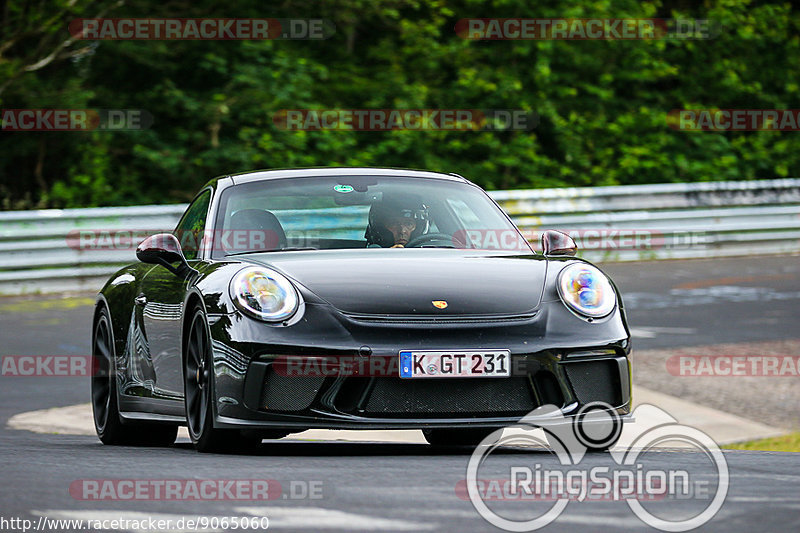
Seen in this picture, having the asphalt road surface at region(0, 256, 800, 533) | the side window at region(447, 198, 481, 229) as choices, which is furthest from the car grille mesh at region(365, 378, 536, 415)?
the side window at region(447, 198, 481, 229)

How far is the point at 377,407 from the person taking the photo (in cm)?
637

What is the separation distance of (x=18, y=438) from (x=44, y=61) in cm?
1428

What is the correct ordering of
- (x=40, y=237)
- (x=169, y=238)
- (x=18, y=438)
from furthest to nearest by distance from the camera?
(x=40, y=237), (x=18, y=438), (x=169, y=238)

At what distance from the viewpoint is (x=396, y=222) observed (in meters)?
7.80

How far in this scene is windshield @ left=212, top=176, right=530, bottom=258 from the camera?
301 inches

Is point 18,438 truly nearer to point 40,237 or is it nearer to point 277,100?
point 40,237

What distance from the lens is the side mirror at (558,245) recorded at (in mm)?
7625

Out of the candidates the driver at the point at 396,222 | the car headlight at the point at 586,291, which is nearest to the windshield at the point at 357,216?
the driver at the point at 396,222

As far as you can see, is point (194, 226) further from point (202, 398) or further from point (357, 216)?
point (202, 398)

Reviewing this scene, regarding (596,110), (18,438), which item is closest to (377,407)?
(18,438)

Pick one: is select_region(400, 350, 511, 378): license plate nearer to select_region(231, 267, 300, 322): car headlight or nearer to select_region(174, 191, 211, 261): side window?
select_region(231, 267, 300, 322): car headlight

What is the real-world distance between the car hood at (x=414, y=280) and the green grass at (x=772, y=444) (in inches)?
117

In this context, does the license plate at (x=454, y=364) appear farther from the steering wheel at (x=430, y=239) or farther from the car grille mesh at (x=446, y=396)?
the steering wheel at (x=430, y=239)

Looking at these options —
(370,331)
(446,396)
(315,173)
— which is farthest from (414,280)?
(315,173)
